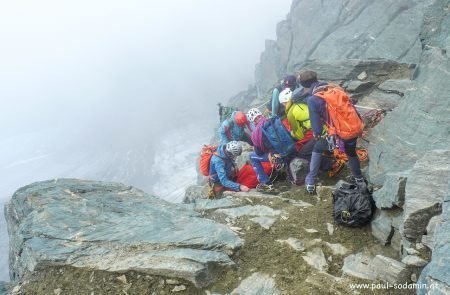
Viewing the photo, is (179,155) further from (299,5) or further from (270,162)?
(270,162)

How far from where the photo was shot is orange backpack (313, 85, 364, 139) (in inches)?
377

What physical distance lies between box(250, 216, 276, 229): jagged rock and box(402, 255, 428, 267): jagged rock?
3.63 meters

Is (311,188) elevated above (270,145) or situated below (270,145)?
below

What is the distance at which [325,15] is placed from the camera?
2486 inches

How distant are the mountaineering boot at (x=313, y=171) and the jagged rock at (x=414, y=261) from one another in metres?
4.79

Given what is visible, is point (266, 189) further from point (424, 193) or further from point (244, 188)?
point (424, 193)

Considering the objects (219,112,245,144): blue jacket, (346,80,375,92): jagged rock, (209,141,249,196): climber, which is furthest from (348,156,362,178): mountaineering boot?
(346,80,375,92): jagged rock

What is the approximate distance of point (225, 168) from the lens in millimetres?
13391

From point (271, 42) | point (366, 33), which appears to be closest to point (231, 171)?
point (366, 33)

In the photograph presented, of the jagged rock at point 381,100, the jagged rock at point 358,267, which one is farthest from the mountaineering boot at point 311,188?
the jagged rock at point 381,100

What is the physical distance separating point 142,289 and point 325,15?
64.8 metres

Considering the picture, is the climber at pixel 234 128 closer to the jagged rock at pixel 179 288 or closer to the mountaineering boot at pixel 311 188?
the mountaineering boot at pixel 311 188

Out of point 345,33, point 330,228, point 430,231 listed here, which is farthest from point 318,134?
point 345,33

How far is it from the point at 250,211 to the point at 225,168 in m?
3.26
